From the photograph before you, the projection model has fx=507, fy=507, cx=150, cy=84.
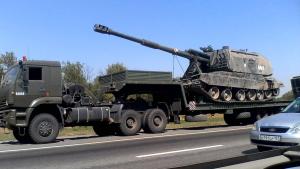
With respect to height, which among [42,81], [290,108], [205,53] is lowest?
[290,108]

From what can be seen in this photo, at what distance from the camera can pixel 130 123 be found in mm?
19406

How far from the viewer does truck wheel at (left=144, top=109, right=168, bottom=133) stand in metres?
19.9

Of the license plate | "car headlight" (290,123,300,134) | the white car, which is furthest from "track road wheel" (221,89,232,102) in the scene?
"car headlight" (290,123,300,134)

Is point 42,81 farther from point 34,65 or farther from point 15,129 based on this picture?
point 15,129

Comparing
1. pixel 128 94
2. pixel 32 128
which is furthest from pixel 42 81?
pixel 128 94

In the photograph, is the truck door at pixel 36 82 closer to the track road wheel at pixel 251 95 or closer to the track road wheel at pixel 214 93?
the track road wheel at pixel 214 93

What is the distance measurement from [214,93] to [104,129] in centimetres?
588

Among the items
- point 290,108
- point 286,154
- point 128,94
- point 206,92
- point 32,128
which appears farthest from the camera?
point 206,92

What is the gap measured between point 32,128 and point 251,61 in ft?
43.0

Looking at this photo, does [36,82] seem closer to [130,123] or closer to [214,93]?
[130,123]

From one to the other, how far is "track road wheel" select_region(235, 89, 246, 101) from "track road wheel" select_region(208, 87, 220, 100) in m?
1.32

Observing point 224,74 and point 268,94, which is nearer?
point 224,74

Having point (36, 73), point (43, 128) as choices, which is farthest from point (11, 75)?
point (43, 128)

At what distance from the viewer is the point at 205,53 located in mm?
24703
